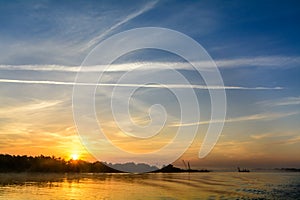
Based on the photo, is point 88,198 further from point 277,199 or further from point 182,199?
point 277,199

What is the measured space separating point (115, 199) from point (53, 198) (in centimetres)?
789

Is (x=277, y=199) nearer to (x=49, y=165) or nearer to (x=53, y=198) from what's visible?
(x=53, y=198)

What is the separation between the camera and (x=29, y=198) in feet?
146

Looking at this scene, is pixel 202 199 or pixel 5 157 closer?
pixel 202 199

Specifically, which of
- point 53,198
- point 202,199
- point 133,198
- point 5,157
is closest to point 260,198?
point 202,199

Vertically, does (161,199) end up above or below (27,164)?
below

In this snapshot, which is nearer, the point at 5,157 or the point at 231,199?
the point at 231,199

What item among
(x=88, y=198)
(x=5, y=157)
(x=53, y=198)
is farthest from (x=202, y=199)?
(x=5, y=157)

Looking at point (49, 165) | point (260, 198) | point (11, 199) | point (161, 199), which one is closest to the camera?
point (11, 199)

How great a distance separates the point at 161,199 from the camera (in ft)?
150

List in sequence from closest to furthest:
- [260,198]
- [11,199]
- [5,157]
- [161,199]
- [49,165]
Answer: [11,199], [161,199], [260,198], [5,157], [49,165]

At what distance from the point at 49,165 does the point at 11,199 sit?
164m

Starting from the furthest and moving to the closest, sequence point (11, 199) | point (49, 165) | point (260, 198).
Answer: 1. point (49, 165)
2. point (260, 198)
3. point (11, 199)

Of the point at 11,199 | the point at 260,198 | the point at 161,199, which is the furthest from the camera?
the point at 260,198
